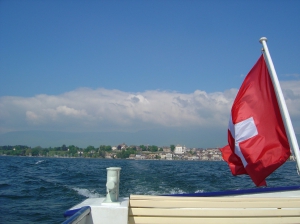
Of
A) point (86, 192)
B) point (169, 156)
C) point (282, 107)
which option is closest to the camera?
point (282, 107)

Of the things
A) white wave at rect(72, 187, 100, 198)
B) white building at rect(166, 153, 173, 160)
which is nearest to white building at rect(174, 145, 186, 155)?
white building at rect(166, 153, 173, 160)

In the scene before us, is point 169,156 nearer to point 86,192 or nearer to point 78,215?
point 86,192

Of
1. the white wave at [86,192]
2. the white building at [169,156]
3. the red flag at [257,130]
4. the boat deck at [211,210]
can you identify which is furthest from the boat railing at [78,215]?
the white building at [169,156]

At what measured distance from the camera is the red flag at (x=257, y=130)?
460cm

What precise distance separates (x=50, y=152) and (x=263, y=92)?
143 m

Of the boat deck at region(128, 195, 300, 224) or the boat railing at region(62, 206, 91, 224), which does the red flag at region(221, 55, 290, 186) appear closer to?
the boat deck at region(128, 195, 300, 224)

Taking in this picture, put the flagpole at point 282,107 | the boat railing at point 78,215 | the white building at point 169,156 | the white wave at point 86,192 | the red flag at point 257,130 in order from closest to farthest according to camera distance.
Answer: the boat railing at point 78,215 → the flagpole at point 282,107 → the red flag at point 257,130 → the white wave at point 86,192 → the white building at point 169,156

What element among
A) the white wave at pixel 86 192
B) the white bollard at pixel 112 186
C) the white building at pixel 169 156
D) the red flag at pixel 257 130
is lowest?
the white wave at pixel 86 192

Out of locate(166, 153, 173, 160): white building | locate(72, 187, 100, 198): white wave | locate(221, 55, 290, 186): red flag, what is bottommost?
locate(72, 187, 100, 198): white wave

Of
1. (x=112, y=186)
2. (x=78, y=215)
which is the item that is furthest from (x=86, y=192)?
(x=78, y=215)

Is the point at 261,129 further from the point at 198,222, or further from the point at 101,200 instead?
the point at 101,200

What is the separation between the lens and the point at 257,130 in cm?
470

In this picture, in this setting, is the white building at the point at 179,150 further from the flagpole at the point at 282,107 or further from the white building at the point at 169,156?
the flagpole at the point at 282,107

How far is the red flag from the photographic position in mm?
4598
